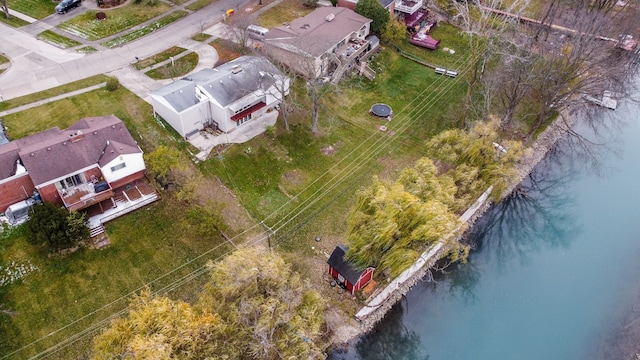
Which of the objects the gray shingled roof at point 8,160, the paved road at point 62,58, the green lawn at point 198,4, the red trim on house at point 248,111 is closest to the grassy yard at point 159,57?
the paved road at point 62,58

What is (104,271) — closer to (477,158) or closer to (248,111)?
(248,111)

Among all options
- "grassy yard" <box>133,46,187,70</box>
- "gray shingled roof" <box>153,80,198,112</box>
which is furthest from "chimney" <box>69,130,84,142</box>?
"grassy yard" <box>133,46,187,70</box>

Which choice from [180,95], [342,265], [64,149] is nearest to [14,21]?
[180,95]

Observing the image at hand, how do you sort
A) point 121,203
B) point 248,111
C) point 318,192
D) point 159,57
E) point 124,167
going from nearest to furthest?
point 124,167 → point 121,203 → point 318,192 → point 248,111 → point 159,57

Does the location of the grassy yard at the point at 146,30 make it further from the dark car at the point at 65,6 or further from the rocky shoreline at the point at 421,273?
the rocky shoreline at the point at 421,273

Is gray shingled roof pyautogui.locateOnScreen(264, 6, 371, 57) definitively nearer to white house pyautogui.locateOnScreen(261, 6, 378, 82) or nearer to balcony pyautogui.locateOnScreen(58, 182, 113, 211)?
white house pyautogui.locateOnScreen(261, 6, 378, 82)

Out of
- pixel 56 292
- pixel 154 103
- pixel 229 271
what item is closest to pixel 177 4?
pixel 154 103
